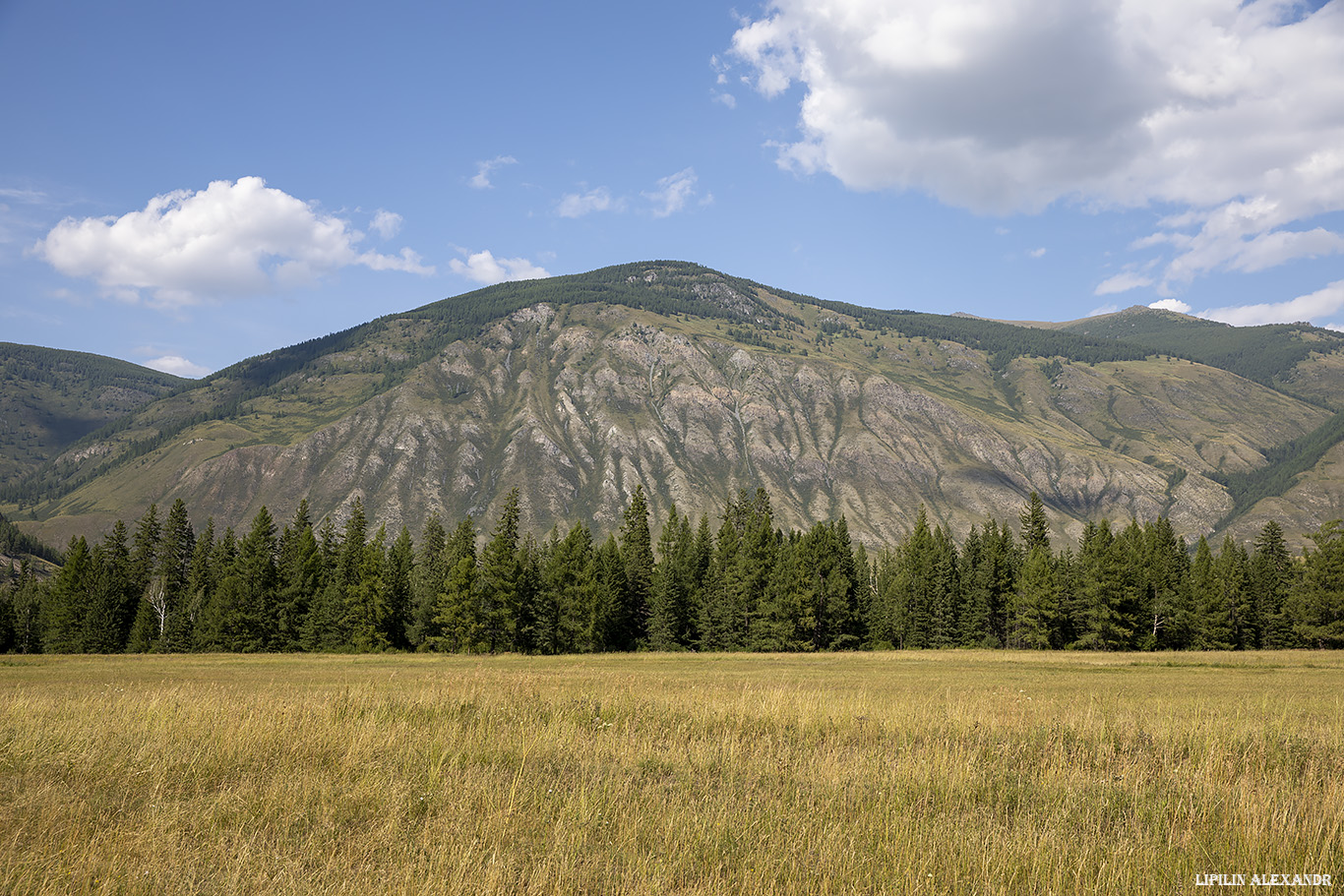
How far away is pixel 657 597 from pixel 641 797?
72300mm

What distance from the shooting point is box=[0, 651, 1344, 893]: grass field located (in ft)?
22.8

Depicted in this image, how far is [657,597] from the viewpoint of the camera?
8056 cm

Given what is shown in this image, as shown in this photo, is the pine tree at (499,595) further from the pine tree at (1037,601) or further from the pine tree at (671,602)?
the pine tree at (1037,601)

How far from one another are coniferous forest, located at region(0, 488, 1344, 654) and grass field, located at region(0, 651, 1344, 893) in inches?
2310

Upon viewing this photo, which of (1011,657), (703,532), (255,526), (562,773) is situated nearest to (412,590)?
(255,526)

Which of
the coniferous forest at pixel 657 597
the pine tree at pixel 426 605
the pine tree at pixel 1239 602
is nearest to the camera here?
the coniferous forest at pixel 657 597

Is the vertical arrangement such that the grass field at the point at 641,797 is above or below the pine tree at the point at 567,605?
above

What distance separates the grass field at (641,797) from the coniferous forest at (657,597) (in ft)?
193

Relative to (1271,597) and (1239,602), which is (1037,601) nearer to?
(1239,602)

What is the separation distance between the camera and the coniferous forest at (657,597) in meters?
72.7

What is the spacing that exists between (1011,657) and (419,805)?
59725 mm

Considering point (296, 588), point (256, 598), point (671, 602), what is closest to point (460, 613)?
point (296, 588)

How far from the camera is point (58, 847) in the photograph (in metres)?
7.36

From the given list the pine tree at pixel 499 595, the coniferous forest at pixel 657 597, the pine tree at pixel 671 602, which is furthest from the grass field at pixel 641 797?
the pine tree at pixel 671 602
